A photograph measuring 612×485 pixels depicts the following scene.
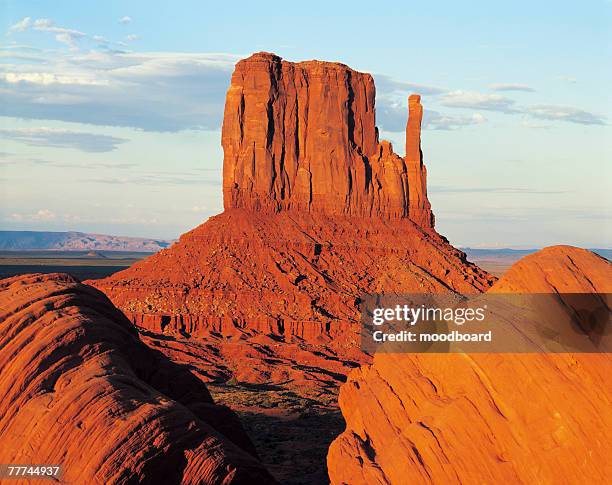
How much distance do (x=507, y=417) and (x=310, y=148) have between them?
87.1m

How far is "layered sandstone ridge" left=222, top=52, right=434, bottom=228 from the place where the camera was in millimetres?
99375

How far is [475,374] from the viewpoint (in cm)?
1714

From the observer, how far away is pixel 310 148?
102 meters

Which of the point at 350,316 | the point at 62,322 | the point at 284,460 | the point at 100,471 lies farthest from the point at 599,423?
the point at 350,316

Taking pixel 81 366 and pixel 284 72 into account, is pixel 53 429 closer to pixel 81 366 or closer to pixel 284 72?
pixel 81 366

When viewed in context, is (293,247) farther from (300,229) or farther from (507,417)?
(507,417)

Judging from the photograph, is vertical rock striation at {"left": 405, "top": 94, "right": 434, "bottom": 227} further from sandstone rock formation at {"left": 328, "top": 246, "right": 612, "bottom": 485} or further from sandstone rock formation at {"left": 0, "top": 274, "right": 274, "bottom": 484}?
sandstone rock formation at {"left": 0, "top": 274, "right": 274, "bottom": 484}

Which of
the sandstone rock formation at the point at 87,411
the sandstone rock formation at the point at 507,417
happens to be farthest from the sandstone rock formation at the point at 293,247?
the sandstone rock formation at the point at 87,411

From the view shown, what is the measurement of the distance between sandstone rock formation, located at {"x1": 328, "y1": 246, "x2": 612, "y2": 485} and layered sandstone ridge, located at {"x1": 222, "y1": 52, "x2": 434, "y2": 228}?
261 ft

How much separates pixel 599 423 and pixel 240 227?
7887 cm

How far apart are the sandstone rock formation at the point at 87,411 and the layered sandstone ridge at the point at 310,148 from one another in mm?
79934

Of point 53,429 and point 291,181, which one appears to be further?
point 291,181

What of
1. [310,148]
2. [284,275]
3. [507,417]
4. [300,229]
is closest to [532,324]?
[507,417]

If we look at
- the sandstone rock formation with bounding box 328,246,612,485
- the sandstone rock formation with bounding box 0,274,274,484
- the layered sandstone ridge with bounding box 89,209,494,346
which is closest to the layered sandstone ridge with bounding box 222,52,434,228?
the layered sandstone ridge with bounding box 89,209,494,346
